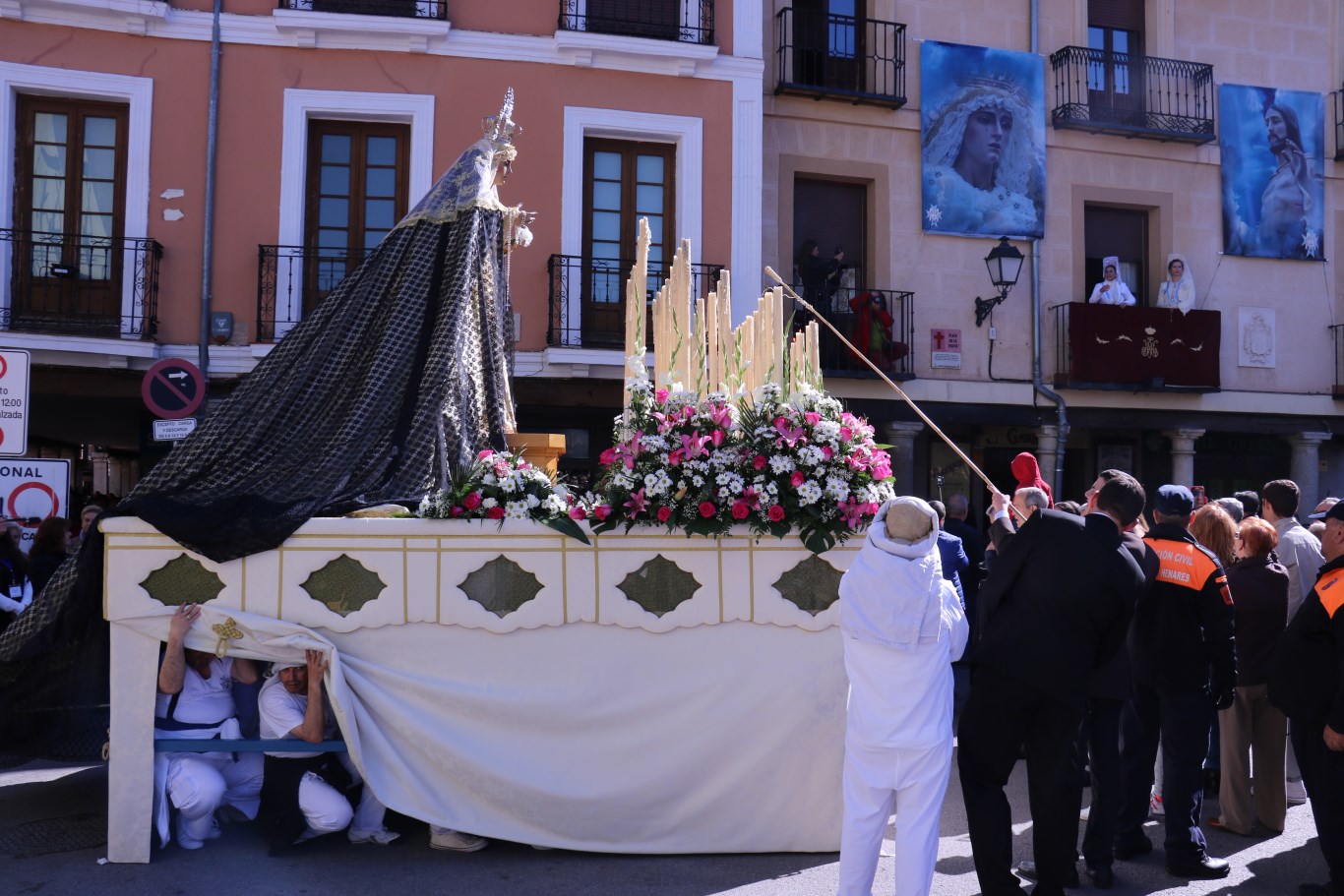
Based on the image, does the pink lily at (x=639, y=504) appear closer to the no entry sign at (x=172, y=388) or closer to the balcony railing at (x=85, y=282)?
the no entry sign at (x=172, y=388)

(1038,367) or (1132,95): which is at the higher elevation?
(1132,95)

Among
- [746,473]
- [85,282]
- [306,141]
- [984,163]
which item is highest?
[984,163]

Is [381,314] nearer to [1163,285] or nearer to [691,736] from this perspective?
[691,736]

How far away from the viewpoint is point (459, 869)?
5055mm

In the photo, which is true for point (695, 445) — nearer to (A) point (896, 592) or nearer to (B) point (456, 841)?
(A) point (896, 592)

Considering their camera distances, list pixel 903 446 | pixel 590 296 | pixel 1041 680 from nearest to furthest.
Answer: pixel 1041 680 < pixel 590 296 < pixel 903 446

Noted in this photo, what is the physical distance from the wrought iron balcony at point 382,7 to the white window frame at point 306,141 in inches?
34.0

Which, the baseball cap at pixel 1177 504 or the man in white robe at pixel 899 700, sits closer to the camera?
the man in white robe at pixel 899 700

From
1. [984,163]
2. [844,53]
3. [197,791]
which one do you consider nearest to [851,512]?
[197,791]

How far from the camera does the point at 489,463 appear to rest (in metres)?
5.43

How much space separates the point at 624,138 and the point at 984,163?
470 cm

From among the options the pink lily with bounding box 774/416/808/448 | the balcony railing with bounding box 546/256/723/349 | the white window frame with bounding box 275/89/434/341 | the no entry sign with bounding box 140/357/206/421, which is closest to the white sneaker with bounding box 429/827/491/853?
the pink lily with bounding box 774/416/808/448

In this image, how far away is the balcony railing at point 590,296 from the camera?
1270 cm

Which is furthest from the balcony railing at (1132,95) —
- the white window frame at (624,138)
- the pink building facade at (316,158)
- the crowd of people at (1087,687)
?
the crowd of people at (1087,687)
